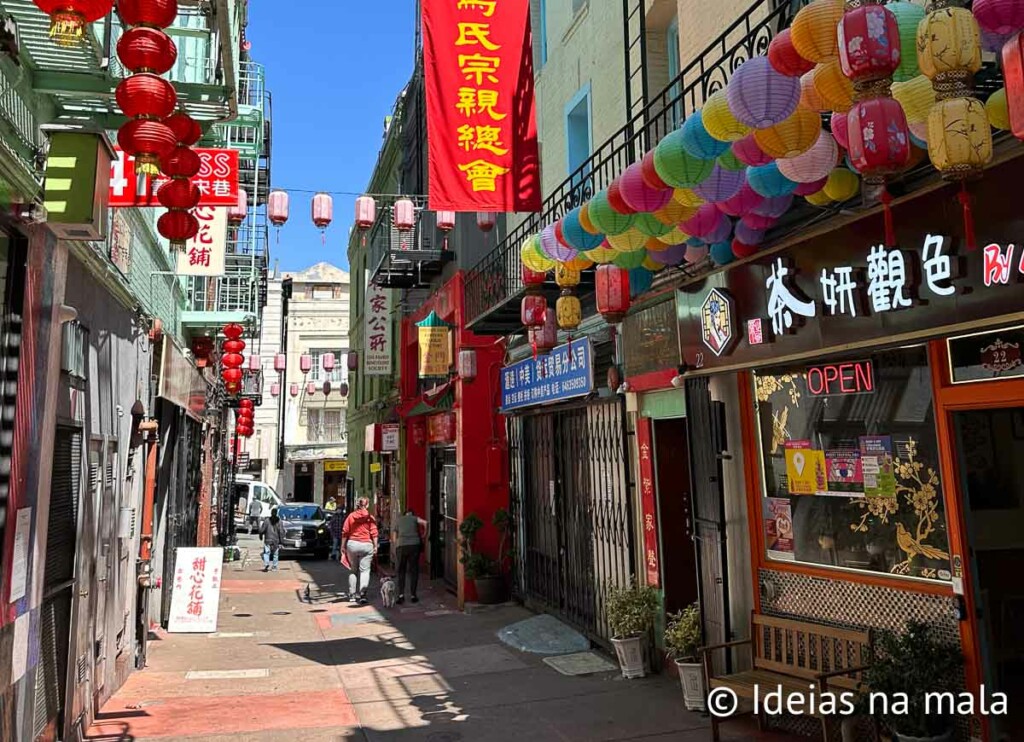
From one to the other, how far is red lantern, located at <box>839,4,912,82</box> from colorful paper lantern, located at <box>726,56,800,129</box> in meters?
0.63

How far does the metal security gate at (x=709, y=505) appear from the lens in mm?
7273

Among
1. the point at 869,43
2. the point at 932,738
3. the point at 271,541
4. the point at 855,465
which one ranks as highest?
the point at 869,43

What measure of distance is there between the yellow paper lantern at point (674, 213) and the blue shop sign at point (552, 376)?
3786mm

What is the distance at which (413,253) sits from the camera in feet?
57.9

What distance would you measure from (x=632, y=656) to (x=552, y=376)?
13.5 feet

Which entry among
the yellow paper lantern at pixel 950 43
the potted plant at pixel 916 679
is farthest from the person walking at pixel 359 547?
the yellow paper lantern at pixel 950 43

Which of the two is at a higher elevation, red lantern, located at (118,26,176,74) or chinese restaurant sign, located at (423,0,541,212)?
chinese restaurant sign, located at (423,0,541,212)

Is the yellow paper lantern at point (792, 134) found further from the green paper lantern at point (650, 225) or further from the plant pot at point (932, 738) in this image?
the plant pot at point (932, 738)

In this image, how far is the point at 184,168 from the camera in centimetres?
569

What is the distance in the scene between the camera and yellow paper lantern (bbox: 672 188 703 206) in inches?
227

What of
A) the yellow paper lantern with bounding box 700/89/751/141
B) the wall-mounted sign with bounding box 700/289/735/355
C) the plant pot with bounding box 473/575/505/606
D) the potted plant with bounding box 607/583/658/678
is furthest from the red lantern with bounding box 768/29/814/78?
the plant pot with bounding box 473/575/505/606

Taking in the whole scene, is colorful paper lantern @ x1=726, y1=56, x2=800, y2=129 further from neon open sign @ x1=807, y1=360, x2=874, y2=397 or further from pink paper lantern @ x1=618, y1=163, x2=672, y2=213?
neon open sign @ x1=807, y1=360, x2=874, y2=397

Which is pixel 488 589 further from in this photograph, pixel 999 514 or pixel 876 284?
pixel 876 284

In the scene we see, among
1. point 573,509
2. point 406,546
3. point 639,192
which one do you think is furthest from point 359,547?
point 639,192
